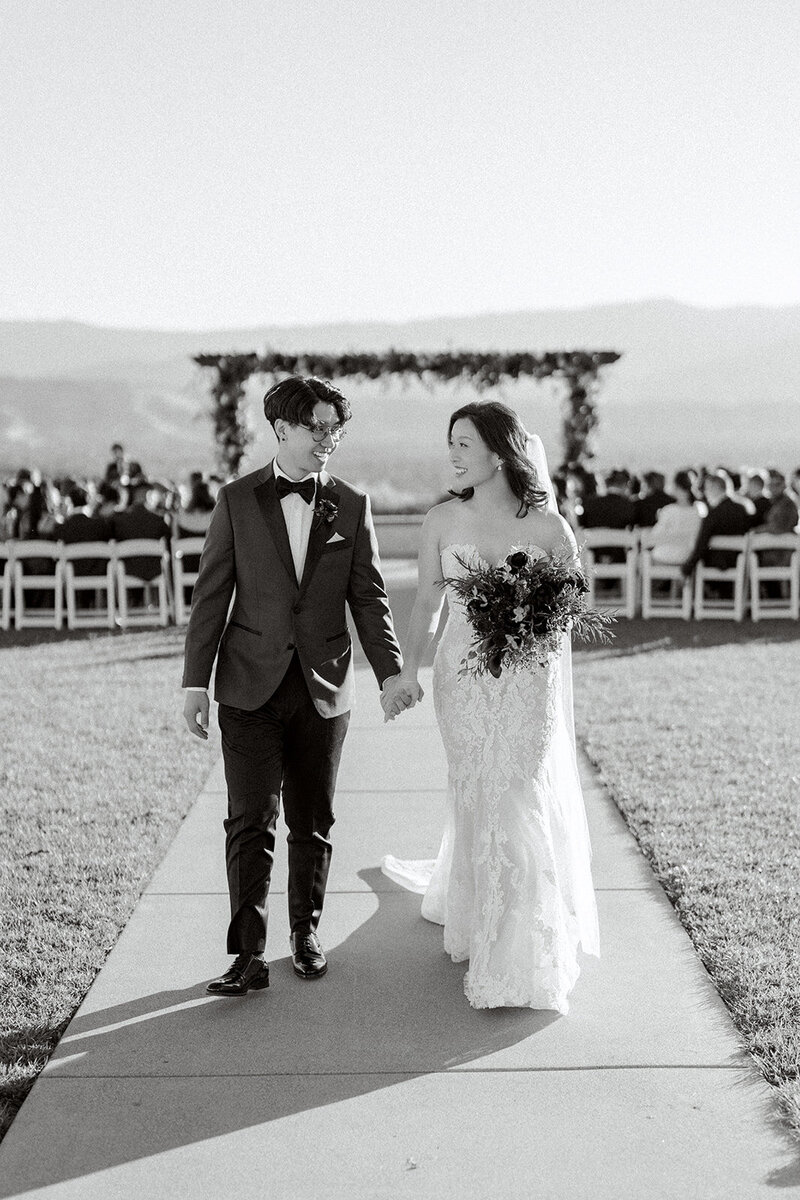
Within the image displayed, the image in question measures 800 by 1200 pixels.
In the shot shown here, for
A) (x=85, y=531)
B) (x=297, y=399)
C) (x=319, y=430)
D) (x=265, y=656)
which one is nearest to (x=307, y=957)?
(x=265, y=656)

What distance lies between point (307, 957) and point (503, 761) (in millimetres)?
969

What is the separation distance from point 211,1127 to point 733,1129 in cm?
137

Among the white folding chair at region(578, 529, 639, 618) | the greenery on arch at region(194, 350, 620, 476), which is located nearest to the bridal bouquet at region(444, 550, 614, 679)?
the white folding chair at region(578, 529, 639, 618)

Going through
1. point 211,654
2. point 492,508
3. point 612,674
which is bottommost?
point 612,674

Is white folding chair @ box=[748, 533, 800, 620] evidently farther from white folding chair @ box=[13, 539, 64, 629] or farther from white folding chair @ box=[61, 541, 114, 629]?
white folding chair @ box=[13, 539, 64, 629]

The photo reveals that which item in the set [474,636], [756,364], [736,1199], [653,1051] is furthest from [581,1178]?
[756,364]

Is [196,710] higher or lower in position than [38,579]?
higher

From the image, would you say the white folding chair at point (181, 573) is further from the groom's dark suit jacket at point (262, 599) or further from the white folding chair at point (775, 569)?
the groom's dark suit jacket at point (262, 599)

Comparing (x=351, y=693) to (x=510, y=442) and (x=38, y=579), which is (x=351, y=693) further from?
(x=38, y=579)

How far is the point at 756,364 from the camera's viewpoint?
115 metres

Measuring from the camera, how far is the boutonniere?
4.47m

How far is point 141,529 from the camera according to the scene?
14.8m

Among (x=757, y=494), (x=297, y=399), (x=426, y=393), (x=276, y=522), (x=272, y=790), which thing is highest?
(x=426, y=393)

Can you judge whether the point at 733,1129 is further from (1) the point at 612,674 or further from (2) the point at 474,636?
(1) the point at 612,674
